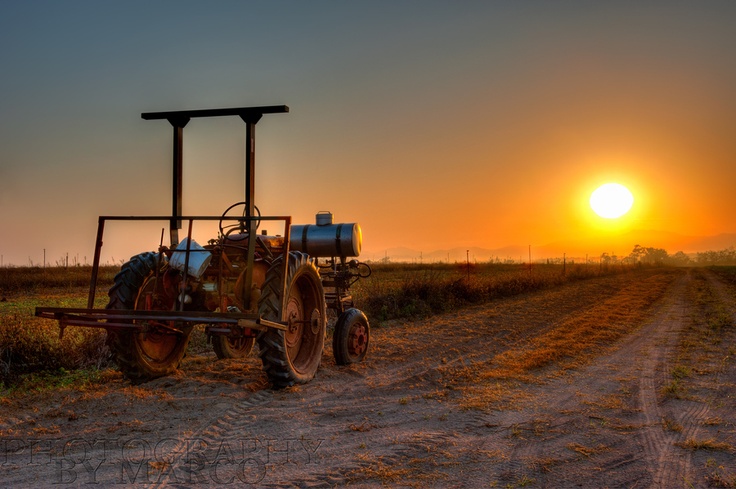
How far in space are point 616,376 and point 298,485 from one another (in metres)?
5.79

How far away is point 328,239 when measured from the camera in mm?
9445

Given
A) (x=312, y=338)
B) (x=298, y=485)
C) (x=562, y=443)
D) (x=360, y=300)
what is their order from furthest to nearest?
(x=360, y=300) → (x=312, y=338) → (x=562, y=443) → (x=298, y=485)

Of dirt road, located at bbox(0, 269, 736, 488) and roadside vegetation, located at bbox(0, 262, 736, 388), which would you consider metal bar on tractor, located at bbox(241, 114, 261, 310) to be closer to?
dirt road, located at bbox(0, 269, 736, 488)

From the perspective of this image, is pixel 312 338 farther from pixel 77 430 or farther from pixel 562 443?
pixel 562 443

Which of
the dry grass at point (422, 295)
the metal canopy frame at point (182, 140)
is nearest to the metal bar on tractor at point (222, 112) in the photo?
the metal canopy frame at point (182, 140)

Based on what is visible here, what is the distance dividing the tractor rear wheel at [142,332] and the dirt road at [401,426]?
0.28 meters

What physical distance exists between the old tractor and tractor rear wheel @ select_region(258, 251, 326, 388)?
0.04ft

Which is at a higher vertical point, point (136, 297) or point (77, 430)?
point (136, 297)

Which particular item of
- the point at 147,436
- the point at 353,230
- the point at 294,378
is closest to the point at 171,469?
the point at 147,436

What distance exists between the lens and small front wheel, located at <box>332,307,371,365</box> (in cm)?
858

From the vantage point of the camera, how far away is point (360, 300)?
15.9 m

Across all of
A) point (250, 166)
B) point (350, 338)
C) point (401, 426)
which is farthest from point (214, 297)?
point (401, 426)

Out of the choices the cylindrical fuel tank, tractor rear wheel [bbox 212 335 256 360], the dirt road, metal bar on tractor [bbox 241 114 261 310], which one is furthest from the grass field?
metal bar on tractor [bbox 241 114 261 310]

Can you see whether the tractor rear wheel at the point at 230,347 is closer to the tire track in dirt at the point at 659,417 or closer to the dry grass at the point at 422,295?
the tire track in dirt at the point at 659,417
